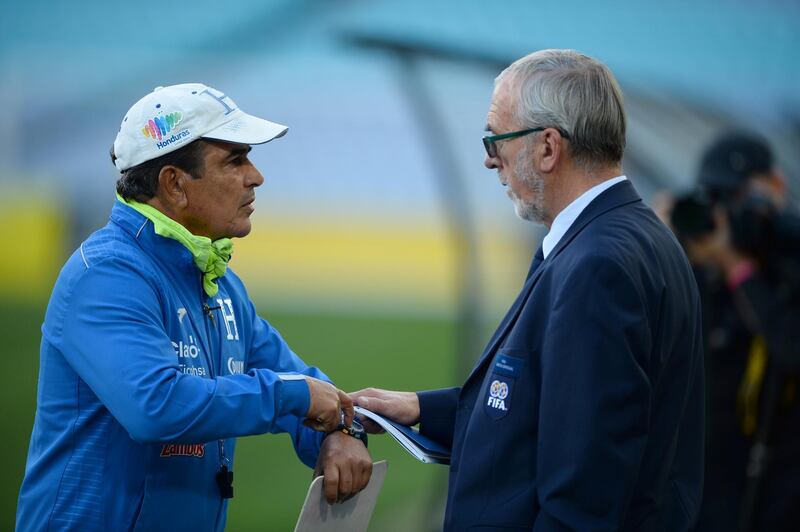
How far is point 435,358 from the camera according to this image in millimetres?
5301

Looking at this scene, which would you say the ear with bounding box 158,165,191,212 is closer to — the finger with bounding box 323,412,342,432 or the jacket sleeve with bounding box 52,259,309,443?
the jacket sleeve with bounding box 52,259,309,443

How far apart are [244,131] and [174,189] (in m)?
0.16

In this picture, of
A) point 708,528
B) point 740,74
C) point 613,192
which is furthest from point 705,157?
point 740,74

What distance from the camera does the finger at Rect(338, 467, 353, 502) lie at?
180 centimetres

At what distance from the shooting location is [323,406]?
1.73 metres

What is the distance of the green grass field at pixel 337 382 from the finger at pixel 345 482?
9.49 feet

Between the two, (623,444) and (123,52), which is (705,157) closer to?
(623,444)

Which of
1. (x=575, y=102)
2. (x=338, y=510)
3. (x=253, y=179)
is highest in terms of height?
(x=575, y=102)

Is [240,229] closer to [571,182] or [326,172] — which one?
[571,182]

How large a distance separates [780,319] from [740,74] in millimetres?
3339

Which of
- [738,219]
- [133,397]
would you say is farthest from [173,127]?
[738,219]

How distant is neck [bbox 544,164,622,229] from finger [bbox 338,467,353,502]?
59 cm

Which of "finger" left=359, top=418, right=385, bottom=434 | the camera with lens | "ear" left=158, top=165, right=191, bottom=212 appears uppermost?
"ear" left=158, top=165, right=191, bottom=212

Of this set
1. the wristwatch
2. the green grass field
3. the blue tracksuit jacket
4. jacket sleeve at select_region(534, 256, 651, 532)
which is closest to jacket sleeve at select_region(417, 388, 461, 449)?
the wristwatch
